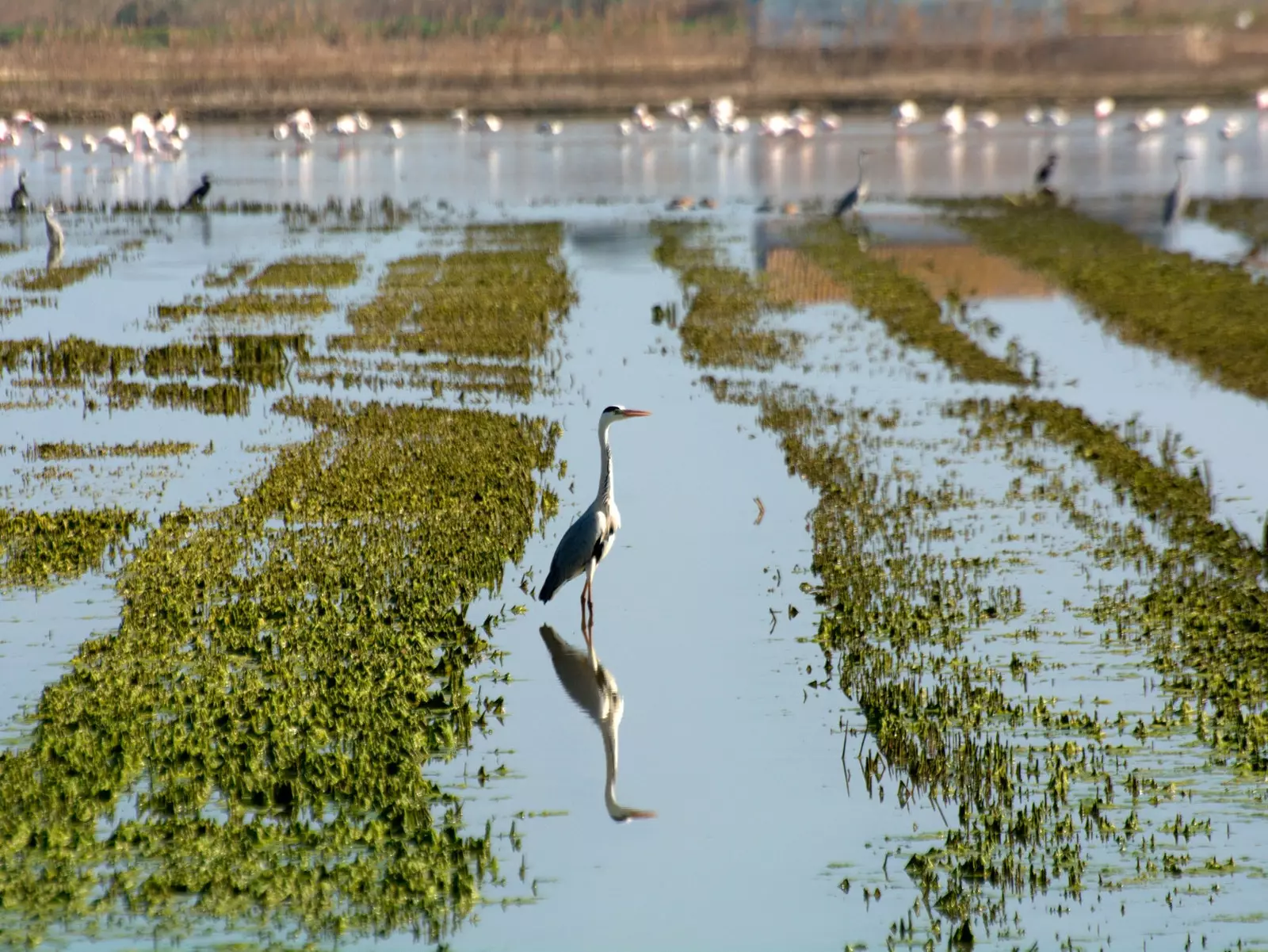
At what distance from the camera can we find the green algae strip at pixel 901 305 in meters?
22.3

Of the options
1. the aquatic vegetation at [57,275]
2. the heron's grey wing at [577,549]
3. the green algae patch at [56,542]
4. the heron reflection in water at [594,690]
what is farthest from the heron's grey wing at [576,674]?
the aquatic vegetation at [57,275]

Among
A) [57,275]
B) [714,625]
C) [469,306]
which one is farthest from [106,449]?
[57,275]

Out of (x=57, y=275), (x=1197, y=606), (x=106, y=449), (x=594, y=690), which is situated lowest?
(x=594, y=690)

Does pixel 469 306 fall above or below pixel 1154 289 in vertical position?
below

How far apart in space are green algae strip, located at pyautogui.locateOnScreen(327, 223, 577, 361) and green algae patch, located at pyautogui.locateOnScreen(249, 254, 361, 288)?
778mm

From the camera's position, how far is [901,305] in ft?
91.7

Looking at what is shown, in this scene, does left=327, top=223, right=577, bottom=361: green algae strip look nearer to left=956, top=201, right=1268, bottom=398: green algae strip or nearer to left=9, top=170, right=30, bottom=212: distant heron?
left=956, top=201, right=1268, bottom=398: green algae strip

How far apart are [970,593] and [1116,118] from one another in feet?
260

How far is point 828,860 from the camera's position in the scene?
844 cm

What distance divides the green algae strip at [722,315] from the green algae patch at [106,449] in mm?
7766

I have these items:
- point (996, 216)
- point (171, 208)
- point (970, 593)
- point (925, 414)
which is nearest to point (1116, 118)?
point (996, 216)

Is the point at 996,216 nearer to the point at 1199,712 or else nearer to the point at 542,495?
the point at 542,495

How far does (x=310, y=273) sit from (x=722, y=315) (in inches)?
364

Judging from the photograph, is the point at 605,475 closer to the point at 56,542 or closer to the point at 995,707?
the point at 995,707
